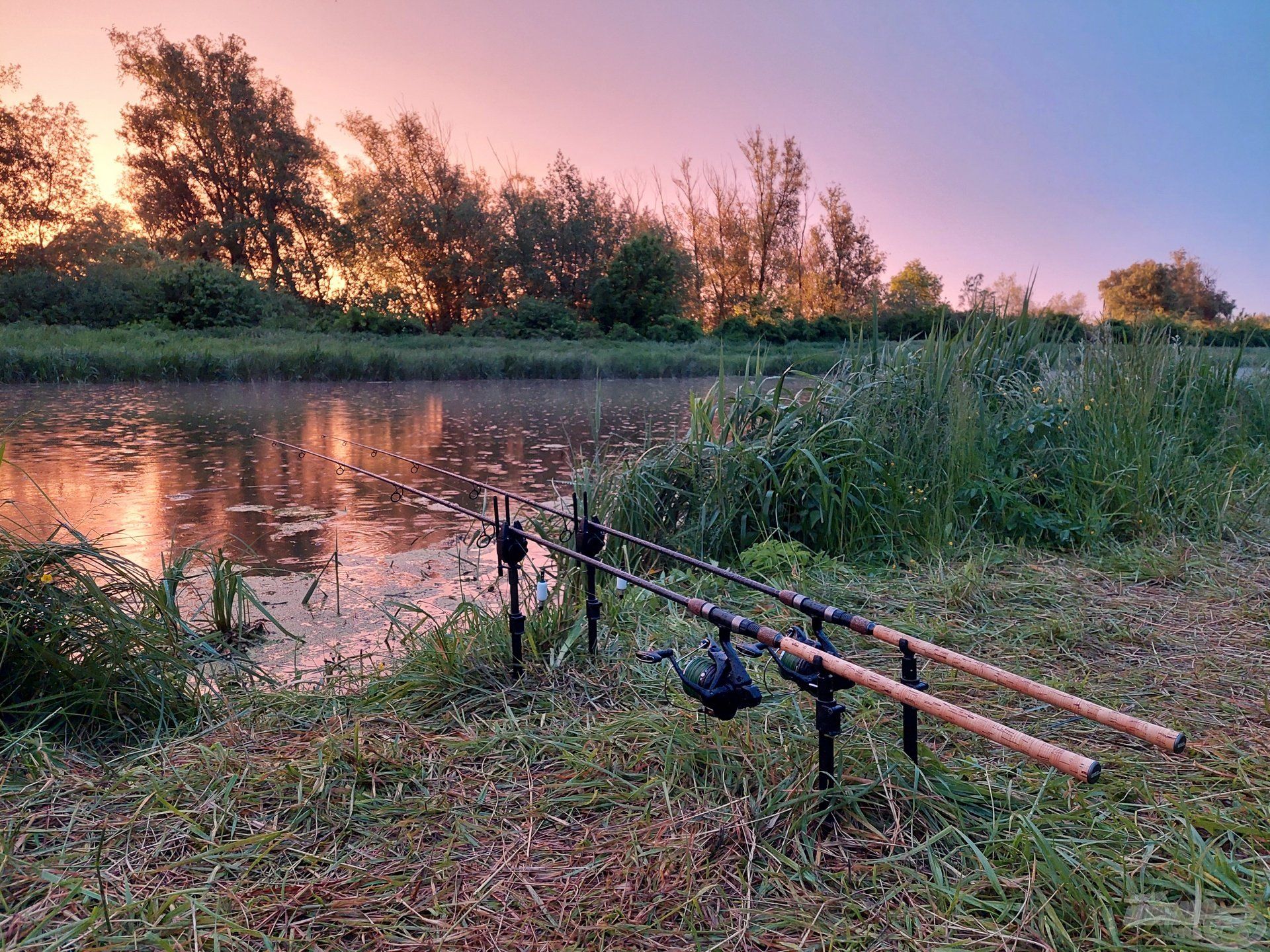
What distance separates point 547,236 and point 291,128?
925 cm

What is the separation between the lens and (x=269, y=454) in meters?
7.57

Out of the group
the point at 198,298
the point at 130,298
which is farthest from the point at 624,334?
the point at 130,298

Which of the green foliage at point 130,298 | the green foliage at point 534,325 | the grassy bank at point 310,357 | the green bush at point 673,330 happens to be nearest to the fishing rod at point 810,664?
the grassy bank at point 310,357

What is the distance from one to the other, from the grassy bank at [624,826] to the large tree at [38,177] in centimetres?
2656

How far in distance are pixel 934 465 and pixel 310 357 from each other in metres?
13.9

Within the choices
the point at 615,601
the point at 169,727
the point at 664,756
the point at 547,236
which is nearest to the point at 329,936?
the point at 664,756

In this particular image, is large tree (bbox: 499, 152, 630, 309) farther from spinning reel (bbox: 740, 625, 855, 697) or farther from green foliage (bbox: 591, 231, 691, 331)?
spinning reel (bbox: 740, 625, 855, 697)

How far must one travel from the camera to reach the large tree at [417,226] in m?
28.9

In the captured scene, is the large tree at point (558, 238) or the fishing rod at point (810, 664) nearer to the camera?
the fishing rod at point (810, 664)

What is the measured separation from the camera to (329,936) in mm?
1305

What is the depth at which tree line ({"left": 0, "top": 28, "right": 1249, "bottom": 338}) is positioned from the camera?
23.2 metres

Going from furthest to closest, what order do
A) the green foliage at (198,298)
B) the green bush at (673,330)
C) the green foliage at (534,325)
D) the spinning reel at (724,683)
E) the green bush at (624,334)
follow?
the green bush at (673,330)
the green bush at (624,334)
the green foliage at (534,325)
the green foliage at (198,298)
the spinning reel at (724,683)

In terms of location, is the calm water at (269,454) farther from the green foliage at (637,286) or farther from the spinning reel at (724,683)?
the green foliage at (637,286)

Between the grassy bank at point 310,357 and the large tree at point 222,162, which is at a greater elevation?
the large tree at point 222,162
